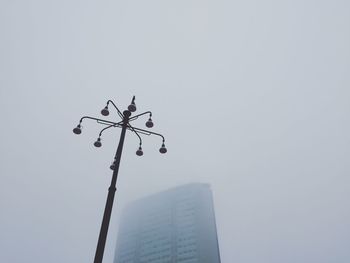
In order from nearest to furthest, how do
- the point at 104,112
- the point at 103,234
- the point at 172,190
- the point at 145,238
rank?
the point at 103,234, the point at 104,112, the point at 145,238, the point at 172,190

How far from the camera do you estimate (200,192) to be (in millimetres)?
165500

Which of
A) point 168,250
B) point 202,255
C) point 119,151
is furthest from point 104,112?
point 168,250

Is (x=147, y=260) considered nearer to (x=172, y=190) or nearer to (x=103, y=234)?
(x=172, y=190)

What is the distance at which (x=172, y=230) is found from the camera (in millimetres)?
158000

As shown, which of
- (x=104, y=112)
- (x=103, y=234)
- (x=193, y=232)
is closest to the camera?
(x=103, y=234)

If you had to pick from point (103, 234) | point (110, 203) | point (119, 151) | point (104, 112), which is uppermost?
point (104, 112)

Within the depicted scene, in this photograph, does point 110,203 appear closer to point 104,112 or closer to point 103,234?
point 103,234

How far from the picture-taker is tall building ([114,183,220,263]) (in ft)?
468

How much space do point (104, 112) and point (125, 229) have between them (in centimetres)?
18402

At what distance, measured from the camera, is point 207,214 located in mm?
156125

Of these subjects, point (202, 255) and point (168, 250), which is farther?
point (168, 250)

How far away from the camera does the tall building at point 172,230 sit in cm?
14250

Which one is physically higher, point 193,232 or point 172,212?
point 172,212

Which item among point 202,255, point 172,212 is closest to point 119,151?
point 202,255
